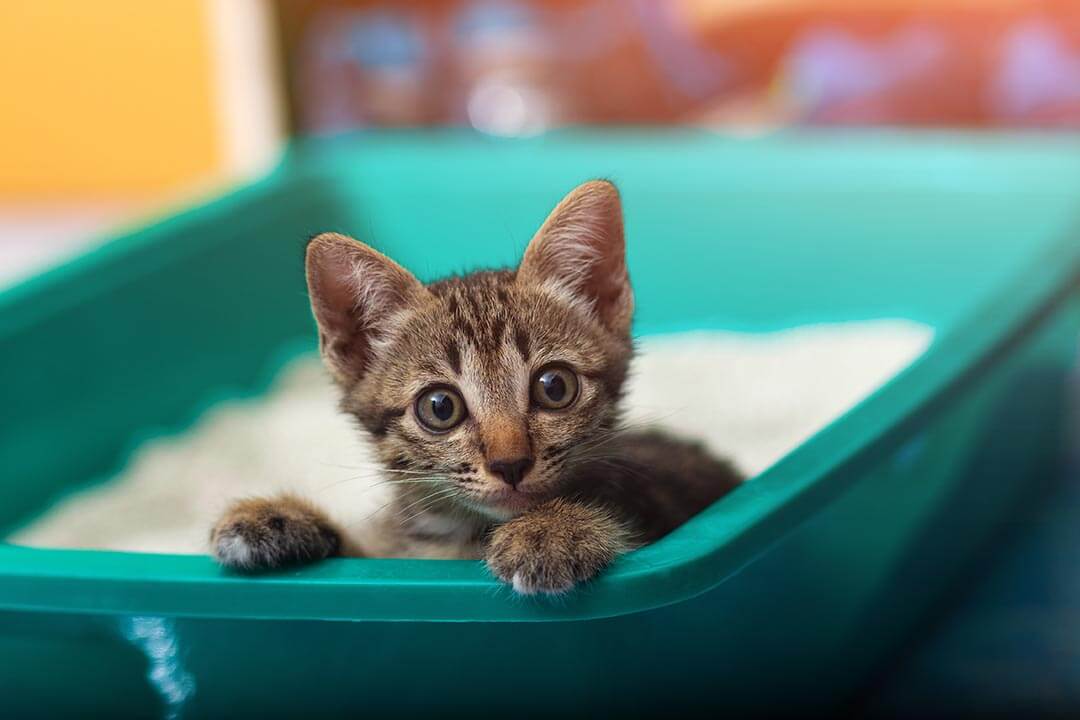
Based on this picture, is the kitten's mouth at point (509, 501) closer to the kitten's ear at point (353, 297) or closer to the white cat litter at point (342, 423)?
the kitten's ear at point (353, 297)

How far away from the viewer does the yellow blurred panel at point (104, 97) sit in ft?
13.6

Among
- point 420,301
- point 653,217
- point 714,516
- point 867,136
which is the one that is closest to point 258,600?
point 420,301

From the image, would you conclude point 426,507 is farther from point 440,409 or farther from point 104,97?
point 104,97

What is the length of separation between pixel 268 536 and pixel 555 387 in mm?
330

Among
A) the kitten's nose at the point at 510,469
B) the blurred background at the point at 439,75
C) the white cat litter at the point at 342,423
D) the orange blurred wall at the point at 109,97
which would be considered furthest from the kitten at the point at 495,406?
the orange blurred wall at the point at 109,97

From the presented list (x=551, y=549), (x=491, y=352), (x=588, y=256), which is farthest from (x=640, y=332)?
(x=551, y=549)

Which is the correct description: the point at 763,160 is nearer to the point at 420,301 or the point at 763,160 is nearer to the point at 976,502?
the point at 976,502

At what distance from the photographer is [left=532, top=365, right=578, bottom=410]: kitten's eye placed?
1.29 m

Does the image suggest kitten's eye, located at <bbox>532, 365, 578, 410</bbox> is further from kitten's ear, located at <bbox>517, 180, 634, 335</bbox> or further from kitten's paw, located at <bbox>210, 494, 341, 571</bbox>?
kitten's paw, located at <bbox>210, 494, 341, 571</bbox>

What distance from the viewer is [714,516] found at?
1.32m

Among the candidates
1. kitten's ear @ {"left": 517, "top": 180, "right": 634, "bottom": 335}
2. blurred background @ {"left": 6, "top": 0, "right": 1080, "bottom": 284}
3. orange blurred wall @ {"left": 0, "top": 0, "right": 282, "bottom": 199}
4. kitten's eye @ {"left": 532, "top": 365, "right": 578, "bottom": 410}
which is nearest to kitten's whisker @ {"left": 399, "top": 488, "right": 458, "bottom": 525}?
kitten's eye @ {"left": 532, "top": 365, "right": 578, "bottom": 410}

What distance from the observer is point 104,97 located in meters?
4.30

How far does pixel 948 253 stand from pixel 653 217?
620 mm

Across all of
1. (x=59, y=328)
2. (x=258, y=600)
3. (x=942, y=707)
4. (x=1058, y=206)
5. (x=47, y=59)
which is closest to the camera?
(x=258, y=600)
